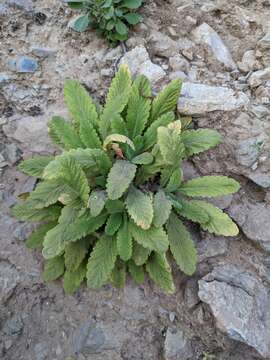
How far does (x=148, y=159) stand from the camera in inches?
102

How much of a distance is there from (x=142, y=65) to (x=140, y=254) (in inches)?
60.3

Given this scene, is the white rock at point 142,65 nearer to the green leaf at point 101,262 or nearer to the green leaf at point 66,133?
the green leaf at point 66,133

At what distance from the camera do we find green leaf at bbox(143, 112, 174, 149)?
2.68 meters

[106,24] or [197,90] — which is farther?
[106,24]

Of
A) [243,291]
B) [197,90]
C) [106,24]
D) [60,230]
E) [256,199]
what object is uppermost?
[106,24]

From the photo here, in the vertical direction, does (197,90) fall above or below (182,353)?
above

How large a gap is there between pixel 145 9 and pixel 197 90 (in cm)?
100

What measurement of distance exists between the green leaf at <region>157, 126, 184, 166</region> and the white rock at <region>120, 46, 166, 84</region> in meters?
0.79

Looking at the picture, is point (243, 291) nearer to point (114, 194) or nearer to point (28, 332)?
point (114, 194)

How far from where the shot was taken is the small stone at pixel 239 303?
8.07ft

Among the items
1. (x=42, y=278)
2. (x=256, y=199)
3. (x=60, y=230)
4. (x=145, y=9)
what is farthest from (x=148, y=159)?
(x=145, y=9)

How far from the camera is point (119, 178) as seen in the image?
2.42 metres

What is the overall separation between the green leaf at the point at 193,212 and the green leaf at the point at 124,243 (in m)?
0.40

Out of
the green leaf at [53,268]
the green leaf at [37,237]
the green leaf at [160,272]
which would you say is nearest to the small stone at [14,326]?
the green leaf at [53,268]
